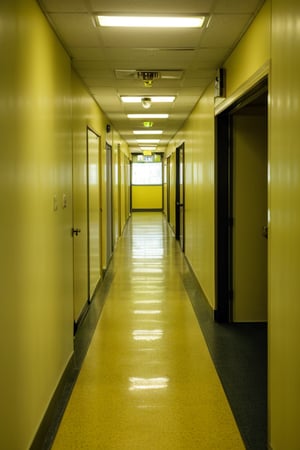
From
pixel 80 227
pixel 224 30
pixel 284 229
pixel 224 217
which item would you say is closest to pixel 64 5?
pixel 224 30

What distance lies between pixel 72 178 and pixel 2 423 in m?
2.93

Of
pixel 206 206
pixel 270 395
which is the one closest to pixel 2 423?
pixel 270 395

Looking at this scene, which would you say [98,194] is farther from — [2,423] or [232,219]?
[2,423]

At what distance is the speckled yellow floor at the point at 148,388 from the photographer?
3094 mm

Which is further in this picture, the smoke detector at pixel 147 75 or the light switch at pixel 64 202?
the smoke detector at pixel 147 75

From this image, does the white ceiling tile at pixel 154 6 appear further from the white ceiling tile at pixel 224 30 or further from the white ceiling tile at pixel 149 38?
the white ceiling tile at pixel 149 38

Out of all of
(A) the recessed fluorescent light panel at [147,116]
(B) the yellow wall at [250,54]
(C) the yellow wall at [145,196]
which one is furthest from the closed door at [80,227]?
(C) the yellow wall at [145,196]

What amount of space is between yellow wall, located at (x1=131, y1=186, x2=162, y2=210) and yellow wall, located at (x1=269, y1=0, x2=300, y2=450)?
21.4 m

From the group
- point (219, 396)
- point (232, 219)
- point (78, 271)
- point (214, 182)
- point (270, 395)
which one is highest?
Answer: point (214, 182)

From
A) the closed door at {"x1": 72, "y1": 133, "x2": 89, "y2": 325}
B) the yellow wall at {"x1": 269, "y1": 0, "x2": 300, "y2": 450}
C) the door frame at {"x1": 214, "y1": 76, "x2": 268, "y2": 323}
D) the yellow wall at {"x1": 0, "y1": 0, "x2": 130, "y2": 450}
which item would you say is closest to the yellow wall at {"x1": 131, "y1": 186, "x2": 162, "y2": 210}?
the closed door at {"x1": 72, "y1": 133, "x2": 89, "y2": 325}

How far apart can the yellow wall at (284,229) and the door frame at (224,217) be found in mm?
2662

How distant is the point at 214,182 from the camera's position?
5.70 metres

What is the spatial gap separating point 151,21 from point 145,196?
20.7m

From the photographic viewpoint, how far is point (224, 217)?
18.6 feet
